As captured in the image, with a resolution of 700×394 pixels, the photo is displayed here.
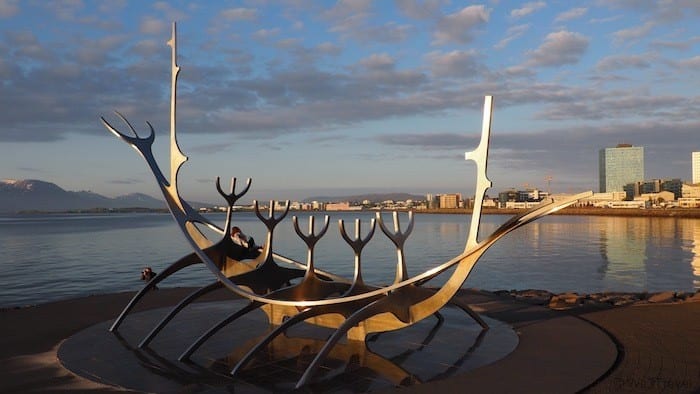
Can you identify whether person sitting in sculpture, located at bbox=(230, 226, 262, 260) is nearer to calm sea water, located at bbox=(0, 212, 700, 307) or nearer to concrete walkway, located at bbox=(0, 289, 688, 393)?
concrete walkway, located at bbox=(0, 289, 688, 393)

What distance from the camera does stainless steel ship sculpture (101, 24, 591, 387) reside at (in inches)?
391

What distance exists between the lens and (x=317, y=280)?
1173 cm

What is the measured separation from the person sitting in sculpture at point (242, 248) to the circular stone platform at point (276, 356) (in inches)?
70.9

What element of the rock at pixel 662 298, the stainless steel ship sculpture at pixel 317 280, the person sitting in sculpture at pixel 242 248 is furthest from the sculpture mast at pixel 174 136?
the rock at pixel 662 298

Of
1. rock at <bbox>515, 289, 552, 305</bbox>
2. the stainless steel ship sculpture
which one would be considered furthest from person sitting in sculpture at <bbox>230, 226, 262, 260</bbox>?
rock at <bbox>515, 289, 552, 305</bbox>

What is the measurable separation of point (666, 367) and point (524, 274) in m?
22.5

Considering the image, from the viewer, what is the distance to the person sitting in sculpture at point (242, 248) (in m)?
13.1

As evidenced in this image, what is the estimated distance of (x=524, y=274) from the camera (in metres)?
32.2

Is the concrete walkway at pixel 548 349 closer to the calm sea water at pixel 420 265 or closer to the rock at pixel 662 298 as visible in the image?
the rock at pixel 662 298

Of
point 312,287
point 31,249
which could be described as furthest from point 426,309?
point 31,249

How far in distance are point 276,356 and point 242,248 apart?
3.06m

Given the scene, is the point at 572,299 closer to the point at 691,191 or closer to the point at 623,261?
the point at 623,261

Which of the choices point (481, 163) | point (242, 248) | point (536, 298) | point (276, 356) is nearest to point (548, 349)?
point (481, 163)

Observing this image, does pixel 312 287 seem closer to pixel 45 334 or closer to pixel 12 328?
pixel 45 334
